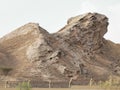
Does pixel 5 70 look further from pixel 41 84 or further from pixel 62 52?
pixel 62 52

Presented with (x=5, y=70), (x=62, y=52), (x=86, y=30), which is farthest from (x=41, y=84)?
(x=86, y=30)

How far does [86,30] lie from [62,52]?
10159 mm

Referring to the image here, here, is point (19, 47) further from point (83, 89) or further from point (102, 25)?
point (83, 89)

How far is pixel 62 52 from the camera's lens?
5366 centimetres

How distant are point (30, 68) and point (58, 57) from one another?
14.2 feet

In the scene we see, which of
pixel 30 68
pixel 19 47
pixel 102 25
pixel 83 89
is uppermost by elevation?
pixel 102 25

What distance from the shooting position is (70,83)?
41750mm

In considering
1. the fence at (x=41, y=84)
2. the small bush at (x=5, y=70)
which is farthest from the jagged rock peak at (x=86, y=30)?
the fence at (x=41, y=84)

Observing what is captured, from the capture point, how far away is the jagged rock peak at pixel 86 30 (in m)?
61.7

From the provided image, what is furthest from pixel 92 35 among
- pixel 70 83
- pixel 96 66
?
pixel 70 83

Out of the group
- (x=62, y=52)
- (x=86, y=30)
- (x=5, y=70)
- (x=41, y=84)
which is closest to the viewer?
(x=41, y=84)

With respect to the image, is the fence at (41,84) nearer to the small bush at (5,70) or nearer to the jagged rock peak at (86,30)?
the small bush at (5,70)

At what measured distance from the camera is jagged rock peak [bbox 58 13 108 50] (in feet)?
202

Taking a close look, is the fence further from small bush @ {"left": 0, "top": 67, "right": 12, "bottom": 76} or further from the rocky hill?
small bush @ {"left": 0, "top": 67, "right": 12, "bottom": 76}
